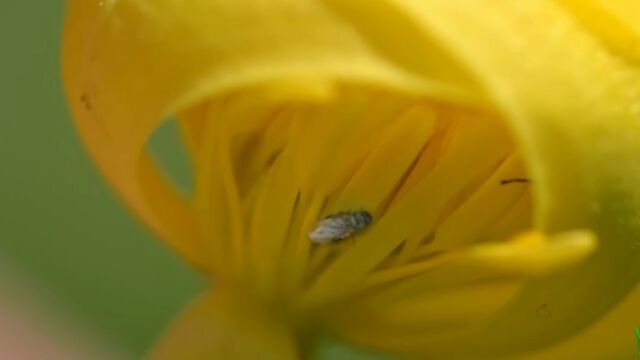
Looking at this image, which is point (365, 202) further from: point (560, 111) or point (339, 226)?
point (560, 111)

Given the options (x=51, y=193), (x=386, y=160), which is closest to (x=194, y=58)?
(x=386, y=160)

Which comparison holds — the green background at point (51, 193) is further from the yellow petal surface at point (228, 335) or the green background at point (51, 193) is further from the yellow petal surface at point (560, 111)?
the yellow petal surface at point (560, 111)

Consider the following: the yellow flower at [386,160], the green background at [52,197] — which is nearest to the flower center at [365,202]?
the yellow flower at [386,160]

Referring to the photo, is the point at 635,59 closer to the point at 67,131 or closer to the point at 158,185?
the point at 158,185

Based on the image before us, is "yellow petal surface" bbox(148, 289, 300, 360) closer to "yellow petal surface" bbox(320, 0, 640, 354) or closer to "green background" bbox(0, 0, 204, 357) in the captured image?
"yellow petal surface" bbox(320, 0, 640, 354)

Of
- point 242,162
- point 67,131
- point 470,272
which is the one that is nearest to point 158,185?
point 242,162

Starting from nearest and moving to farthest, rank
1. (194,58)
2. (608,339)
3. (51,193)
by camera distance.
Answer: (194,58)
(608,339)
(51,193)

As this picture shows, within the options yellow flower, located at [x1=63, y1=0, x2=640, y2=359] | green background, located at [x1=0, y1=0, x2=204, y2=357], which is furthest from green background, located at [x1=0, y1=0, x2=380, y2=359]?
yellow flower, located at [x1=63, y1=0, x2=640, y2=359]
